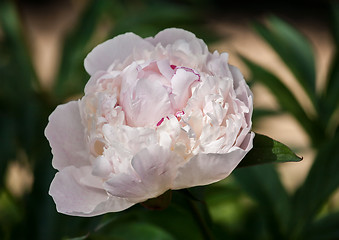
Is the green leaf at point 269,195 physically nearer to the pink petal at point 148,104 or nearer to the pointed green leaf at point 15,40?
the pink petal at point 148,104

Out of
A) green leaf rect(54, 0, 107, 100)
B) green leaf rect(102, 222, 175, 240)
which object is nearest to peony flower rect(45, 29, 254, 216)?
green leaf rect(102, 222, 175, 240)

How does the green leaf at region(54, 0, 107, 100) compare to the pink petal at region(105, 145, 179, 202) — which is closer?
the pink petal at region(105, 145, 179, 202)

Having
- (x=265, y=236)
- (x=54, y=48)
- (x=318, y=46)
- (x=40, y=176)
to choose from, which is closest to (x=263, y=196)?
(x=265, y=236)

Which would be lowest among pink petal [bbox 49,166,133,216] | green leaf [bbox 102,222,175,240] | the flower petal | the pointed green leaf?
the pointed green leaf

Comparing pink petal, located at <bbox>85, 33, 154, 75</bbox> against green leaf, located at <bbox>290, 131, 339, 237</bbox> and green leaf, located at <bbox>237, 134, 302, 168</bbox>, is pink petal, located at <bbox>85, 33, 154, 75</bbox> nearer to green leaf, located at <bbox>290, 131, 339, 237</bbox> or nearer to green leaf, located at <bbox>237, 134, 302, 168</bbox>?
green leaf, located at <bbox>237, 134, 302, 168</bbox>

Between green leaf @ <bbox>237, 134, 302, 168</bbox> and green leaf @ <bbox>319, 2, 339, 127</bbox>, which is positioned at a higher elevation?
green leaf @ <bbox>237, 134, 302, 168</bbox>

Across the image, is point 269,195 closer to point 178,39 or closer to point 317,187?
Answer: point 317,187
